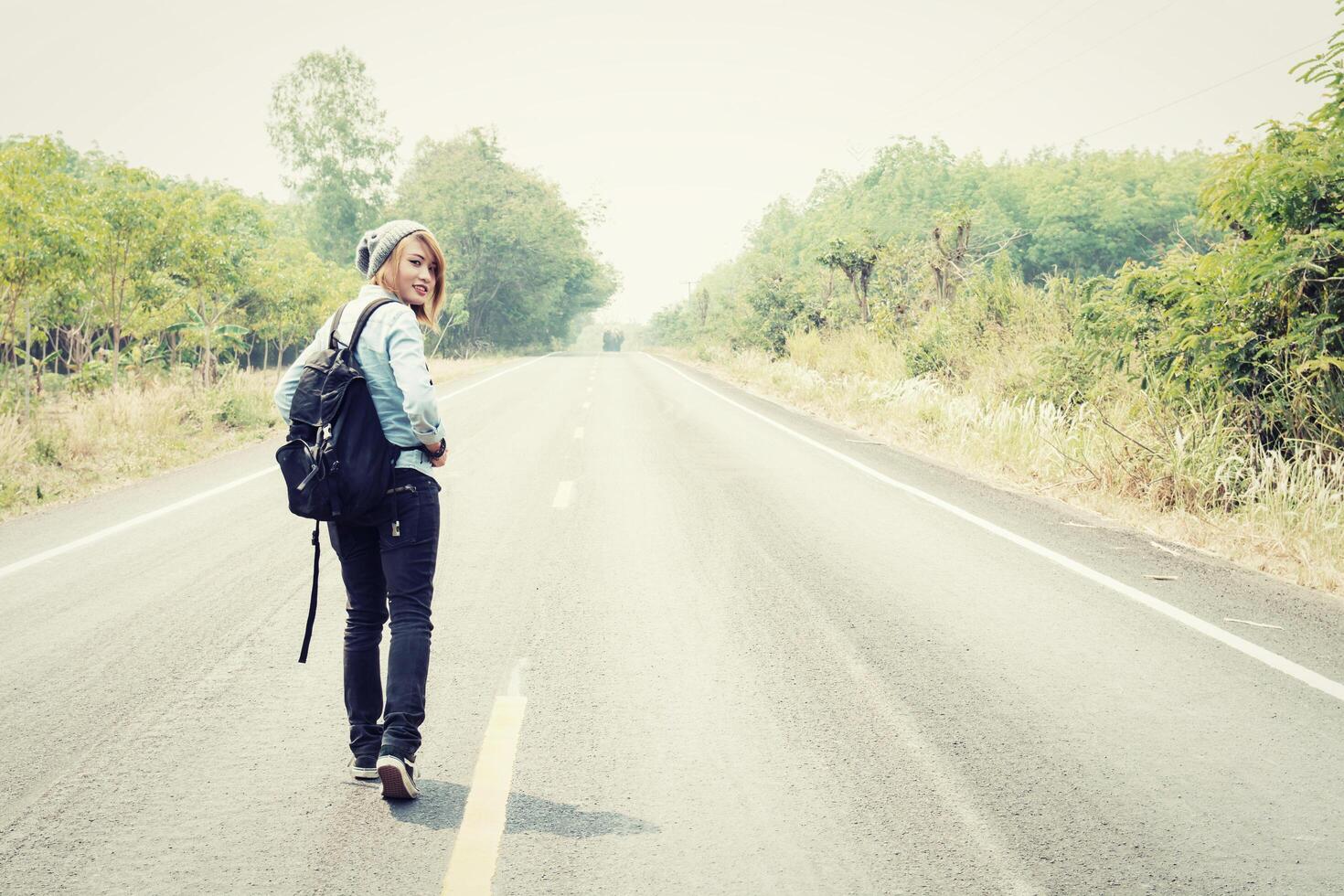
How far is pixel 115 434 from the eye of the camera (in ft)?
45.6

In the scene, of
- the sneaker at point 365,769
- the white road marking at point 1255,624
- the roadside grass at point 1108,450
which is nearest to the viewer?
the sneaker at point 365,769

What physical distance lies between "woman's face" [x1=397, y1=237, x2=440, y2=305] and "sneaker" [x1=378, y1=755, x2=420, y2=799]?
1.66 m

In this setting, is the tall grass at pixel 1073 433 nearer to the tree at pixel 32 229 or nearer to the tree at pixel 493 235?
the tree at pixel 32 229

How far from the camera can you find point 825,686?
471 cm

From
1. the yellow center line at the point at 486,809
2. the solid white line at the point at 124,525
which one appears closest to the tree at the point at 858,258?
the solid white line at the point at 124,525

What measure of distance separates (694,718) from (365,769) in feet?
4.51

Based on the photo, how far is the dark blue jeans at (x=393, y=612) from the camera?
3590 millimetres

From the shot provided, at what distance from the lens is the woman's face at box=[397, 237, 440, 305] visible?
3.73 meters

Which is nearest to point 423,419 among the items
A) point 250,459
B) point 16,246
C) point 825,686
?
point 825,686

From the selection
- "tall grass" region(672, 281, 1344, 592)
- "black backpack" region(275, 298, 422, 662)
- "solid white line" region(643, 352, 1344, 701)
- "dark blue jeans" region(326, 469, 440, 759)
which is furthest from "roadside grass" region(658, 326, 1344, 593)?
"black backpack" region(275, 298, 422, 662)

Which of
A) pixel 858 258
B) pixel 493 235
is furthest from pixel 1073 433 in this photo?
pixel 493 235

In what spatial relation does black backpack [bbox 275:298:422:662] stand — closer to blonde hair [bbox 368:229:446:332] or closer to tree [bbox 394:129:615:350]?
blonde hair [bbox 368:229:446:332]

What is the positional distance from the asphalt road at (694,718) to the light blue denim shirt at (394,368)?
1.28m

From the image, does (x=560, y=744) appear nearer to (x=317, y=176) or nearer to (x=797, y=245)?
(x=317, y=176)
